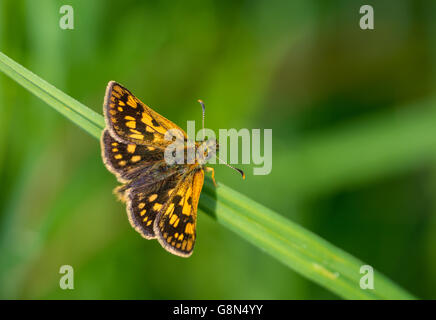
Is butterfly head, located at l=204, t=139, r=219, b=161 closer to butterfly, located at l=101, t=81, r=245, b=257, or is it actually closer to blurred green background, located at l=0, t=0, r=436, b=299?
butterfly, located at l=101, t=81, r=245, b=257

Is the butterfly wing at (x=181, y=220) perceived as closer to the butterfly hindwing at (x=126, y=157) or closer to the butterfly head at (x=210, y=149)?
the butterfly head at (x=210, y=149)

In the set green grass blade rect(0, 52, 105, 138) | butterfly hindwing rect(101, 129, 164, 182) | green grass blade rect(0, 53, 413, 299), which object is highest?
green grass blade rect(0, 52, 105, 138)

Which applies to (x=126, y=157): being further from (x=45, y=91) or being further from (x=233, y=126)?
(x=233, y=126)

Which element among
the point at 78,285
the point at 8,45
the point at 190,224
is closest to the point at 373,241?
the point at 190,224

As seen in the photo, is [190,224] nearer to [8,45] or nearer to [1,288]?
[1,288]

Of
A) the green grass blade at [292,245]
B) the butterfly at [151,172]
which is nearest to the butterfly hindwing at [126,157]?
the butterfly at [151,172]

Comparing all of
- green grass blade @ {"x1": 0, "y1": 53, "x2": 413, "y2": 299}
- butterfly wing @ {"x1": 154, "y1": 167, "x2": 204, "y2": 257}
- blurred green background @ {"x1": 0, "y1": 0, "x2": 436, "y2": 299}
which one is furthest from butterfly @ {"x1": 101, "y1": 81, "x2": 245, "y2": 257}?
blurred green background @ {"x1": 0, "y1": 0, "x2": 436, "y2": 299}

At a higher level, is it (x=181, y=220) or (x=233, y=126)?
(x=233, y=126)

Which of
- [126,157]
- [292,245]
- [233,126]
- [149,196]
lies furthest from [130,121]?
[233,126]
